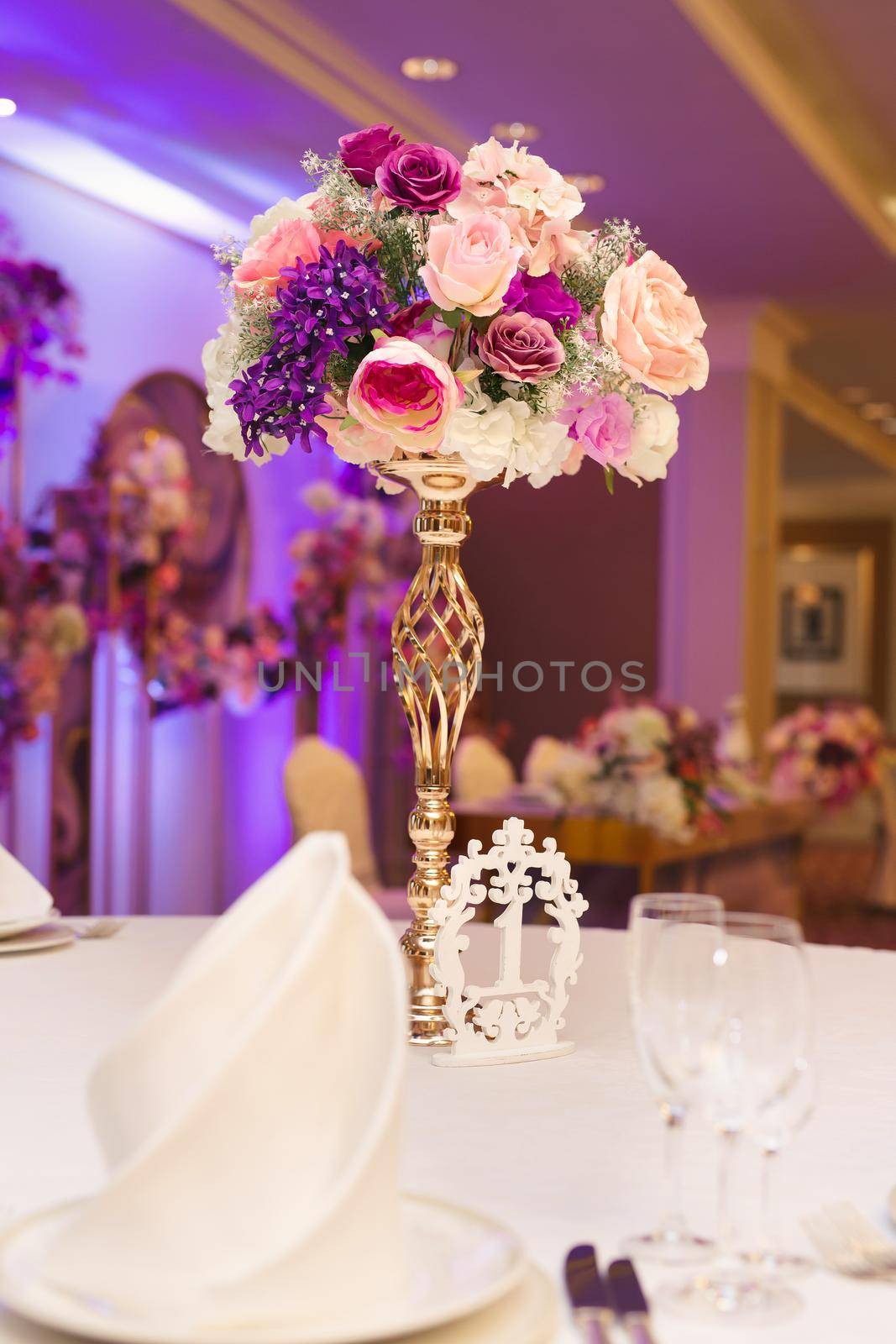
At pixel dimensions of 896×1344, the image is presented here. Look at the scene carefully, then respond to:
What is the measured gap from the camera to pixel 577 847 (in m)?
4.47

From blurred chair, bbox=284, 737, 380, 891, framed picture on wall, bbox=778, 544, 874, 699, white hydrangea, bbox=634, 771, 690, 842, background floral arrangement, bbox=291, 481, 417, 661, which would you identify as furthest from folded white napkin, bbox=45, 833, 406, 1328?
framed picture on wall, bbox=778, 544, 874, 699

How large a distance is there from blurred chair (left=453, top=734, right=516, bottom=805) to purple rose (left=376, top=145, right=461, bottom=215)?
4294 mm

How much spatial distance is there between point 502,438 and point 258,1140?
764 millimetres

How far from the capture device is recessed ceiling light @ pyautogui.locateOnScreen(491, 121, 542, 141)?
530 cm

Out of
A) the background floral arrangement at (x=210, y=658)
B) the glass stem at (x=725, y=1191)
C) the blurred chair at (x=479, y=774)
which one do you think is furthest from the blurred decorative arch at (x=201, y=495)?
the glass stem at (x=725, y=1191)

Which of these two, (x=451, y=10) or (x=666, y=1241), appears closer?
(x=666, y=1241)

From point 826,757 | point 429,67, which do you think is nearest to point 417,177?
point 429,67

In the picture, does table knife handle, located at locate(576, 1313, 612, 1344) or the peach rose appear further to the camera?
the peach rose

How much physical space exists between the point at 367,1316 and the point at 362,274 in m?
0.87

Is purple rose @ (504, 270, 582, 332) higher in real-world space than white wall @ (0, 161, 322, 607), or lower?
lower

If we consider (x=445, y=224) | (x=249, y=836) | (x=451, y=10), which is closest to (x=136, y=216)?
(x=451, y=10)

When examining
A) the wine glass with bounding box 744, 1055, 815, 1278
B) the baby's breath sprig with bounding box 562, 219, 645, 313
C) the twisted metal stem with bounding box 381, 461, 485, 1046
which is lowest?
the wine glass with bounding box 744, 1055, 815, 1278

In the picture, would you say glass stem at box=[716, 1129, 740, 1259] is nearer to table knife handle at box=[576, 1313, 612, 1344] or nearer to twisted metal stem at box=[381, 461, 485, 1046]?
table knife handle at box=[576, 1313, 612, 1344]

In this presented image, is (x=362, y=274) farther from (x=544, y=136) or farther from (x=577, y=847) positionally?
(x=544, y=136)
